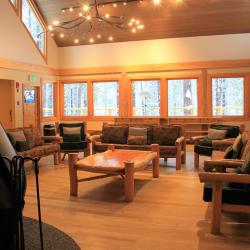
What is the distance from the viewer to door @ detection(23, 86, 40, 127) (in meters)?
9.30

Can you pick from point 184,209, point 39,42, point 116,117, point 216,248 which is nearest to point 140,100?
point 116,117

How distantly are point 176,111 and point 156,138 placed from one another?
3.56 metres

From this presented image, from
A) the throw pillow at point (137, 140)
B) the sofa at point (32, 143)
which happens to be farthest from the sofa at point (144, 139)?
the sofa at point (32, 143)

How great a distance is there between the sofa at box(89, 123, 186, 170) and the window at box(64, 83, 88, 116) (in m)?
3.92

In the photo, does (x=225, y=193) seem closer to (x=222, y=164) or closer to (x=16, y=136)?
(x=222, y=164)

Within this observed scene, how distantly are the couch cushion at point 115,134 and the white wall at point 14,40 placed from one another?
3453 mm

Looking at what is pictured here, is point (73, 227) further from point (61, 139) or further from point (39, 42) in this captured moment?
point (39, 42)

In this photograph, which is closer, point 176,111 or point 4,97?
point 4,97

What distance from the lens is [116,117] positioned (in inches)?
413

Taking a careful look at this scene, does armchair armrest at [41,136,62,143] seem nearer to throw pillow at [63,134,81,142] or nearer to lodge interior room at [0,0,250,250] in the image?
lodge interior room at [0,0,250,250]

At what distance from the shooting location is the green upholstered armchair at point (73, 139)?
23.8 ft

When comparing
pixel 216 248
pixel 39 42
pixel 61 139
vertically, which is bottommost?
pixel 216 248

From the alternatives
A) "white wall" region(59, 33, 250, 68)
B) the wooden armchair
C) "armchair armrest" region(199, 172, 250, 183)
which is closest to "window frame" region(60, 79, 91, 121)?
"white wall" region(59, 33, 250, 68)

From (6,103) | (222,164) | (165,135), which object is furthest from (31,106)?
(222,164)
